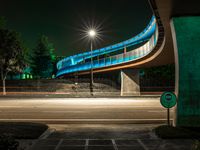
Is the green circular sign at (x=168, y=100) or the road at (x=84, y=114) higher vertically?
the green circular sign at (x=168, y=100)

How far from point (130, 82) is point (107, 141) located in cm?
3864

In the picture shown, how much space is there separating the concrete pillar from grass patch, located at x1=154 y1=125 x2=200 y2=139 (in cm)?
3610

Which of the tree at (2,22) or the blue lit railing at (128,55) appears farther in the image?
the tree at (2,22)

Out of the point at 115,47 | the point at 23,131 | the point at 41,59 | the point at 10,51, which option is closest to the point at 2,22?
the point at 10,51

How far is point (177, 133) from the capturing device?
9.23 metres

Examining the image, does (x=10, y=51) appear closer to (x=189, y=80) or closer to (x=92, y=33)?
(x=92, y=33)

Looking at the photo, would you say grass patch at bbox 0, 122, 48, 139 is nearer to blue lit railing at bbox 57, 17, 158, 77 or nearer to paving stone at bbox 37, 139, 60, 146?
paving stone at bbox 37, 139, 60, 146

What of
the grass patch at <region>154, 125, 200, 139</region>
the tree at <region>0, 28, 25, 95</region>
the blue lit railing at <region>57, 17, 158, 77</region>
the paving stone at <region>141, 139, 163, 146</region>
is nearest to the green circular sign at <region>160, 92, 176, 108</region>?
the grass patch at <region>154, 125, 200, 139</region>

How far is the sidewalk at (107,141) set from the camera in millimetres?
7633

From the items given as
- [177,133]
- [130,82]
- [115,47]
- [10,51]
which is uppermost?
[115,47]

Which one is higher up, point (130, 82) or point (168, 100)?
point (130, 82)

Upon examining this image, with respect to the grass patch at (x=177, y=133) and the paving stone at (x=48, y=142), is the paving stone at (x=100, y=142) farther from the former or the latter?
the grass patch at (x=177, y=133)

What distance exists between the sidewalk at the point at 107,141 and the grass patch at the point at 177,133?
264 millimetres

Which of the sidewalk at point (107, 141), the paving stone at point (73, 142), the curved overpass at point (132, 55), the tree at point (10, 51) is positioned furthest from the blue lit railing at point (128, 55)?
the paving stone at point (73, 142)
